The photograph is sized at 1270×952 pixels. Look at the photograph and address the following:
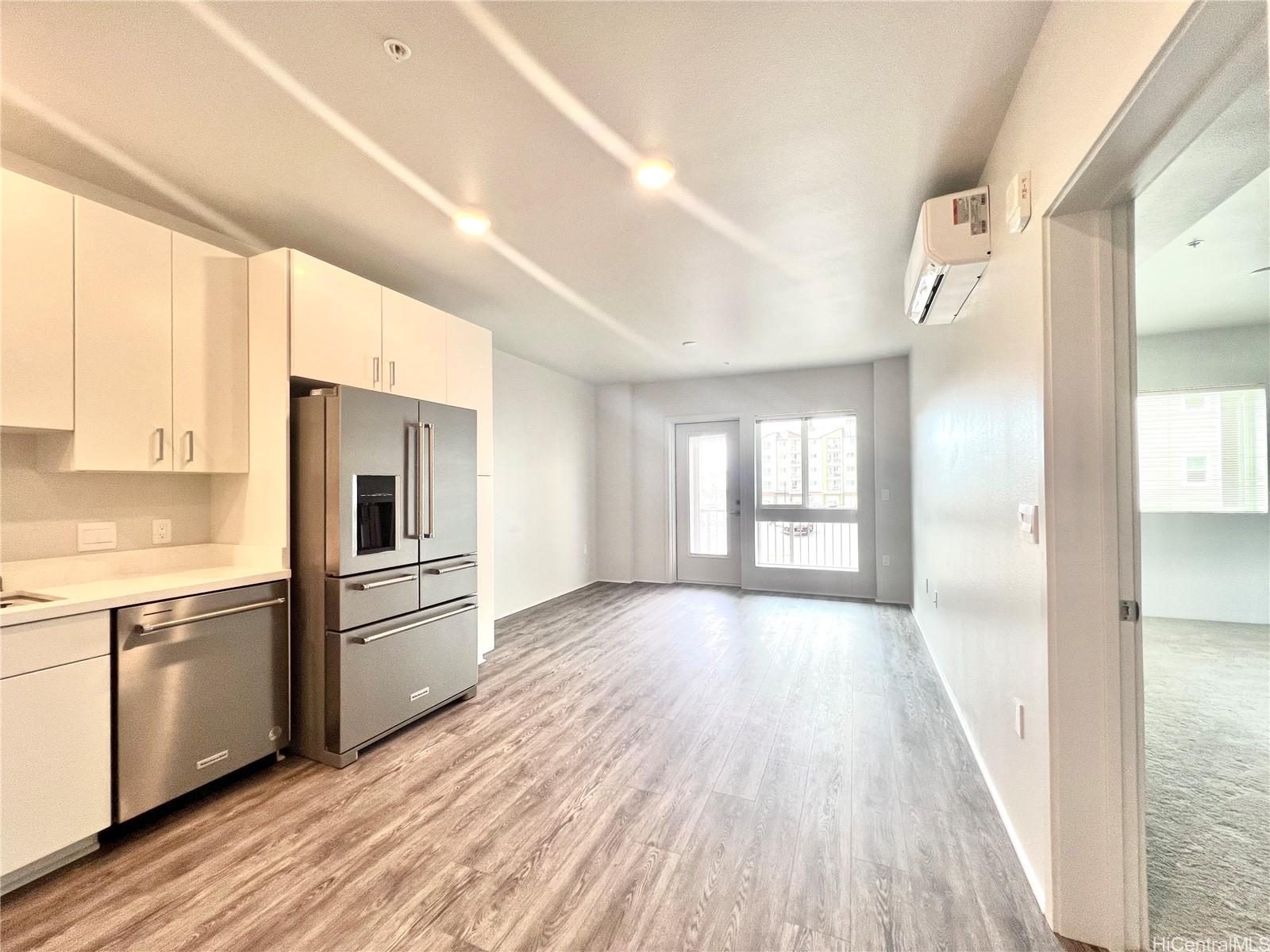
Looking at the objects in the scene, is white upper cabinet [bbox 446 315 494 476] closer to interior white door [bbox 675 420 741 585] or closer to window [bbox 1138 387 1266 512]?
interior white door [bbox 675 420 741 585]

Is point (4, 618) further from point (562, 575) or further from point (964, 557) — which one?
point (562, 575)

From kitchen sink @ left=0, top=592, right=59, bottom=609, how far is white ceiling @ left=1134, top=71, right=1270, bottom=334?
11.6 ft

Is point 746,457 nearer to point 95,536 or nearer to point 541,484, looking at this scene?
point 541,484

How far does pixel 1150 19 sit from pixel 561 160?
1680 mm

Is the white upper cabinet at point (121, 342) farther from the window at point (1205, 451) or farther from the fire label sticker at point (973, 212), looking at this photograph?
the window at point (1205, 451)

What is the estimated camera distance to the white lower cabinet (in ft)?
4.96

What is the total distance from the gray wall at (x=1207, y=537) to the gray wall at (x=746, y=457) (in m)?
2.03

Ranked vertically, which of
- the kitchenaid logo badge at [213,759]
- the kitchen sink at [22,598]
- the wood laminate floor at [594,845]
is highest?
the kitchen sink at [22,598]

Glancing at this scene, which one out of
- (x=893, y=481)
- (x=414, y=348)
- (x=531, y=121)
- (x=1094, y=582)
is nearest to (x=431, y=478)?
(x=414, y=348)

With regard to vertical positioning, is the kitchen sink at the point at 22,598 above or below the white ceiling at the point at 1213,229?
below

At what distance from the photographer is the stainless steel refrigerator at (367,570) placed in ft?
7.54

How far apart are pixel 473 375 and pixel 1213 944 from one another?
3.94 meters

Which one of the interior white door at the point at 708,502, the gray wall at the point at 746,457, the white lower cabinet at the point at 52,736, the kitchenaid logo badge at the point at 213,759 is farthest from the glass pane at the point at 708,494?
the white lower cabinet at the point at 52,736

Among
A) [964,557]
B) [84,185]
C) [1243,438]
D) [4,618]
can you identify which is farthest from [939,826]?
[1243,438]
